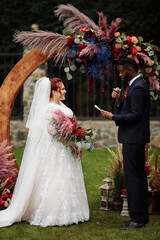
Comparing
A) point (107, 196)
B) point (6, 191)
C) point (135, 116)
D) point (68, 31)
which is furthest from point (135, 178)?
point (68, 31)

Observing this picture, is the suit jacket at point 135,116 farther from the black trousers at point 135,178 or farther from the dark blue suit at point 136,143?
the black trousers at point 135,178

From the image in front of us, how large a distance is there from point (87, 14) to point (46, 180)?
325 inches

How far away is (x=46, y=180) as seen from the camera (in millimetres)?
5488

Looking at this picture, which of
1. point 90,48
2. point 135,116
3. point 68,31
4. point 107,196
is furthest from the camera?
point 107,196

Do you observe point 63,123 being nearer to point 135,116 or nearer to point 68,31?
point 135,116

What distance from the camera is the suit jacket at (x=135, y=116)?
16.7ft

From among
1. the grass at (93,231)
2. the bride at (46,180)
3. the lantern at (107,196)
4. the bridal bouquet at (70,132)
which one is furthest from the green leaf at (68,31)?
the grass at (93,231)

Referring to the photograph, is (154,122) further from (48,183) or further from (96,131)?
(48,183)

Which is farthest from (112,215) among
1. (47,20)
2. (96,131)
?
(47,20)

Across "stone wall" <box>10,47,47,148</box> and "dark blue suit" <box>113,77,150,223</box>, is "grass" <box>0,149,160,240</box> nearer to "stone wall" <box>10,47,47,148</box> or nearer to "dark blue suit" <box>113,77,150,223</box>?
"dark blue suit" <box>113,77,150,223</box>

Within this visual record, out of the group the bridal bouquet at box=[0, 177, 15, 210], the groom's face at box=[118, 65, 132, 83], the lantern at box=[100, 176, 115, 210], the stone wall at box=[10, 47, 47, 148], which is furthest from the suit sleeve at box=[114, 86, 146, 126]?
the stone wall at box=[10, 47, 47, 148]

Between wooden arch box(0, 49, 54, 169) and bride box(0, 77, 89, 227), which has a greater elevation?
wooden arch box(0, 49, 54, 169)

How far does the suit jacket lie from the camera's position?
508cm

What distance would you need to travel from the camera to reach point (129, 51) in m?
5.73
